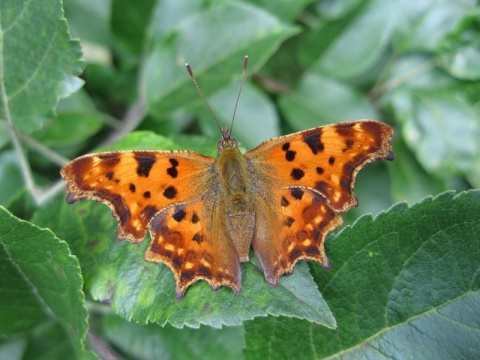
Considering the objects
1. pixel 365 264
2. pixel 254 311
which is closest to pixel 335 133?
pixel 365 264

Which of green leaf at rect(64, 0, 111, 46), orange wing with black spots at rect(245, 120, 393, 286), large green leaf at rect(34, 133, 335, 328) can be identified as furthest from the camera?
green leaf at rect(64, 0, 111, 46)

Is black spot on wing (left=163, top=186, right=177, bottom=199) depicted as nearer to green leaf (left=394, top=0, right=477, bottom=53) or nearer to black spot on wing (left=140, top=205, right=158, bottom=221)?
black spot on wing (left=140, top=205, right=158, bottom=221)

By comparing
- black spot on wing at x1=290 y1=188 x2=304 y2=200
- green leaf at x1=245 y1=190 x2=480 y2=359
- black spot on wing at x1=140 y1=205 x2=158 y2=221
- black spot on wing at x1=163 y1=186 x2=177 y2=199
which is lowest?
green leaf at x1=245 y1=190 x2=480 y2=359

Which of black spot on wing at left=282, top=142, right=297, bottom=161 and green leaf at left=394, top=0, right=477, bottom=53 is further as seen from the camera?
green leaf at left=394, top=0, right=477, bottom=53

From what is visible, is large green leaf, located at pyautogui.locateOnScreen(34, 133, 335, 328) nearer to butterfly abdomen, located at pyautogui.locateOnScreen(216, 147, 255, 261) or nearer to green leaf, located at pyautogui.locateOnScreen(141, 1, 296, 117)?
butterfly abdomen, located at pyautogui.locateOnScreen(216, 147, 255, 261)

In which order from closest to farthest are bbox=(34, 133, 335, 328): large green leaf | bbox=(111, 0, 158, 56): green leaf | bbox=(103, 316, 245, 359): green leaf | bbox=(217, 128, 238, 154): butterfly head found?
bbox=(34, 133, 335, 328): large green leaf
bbox=(217, 128, 238, 154): butterfly head
bbox=(103, 316, 245, 359): green leaf
bbox=(111, 0, 158, 56): green leaf

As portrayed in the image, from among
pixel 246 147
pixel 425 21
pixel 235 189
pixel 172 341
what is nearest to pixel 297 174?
pixel 235 189

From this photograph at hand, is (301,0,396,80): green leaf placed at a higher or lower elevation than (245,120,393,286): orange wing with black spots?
higher

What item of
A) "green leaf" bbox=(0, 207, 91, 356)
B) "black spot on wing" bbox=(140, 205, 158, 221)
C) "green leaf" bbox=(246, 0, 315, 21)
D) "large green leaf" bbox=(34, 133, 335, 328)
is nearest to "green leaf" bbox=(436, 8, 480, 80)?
"green leaf" bbox=(246, 0, 315, 21)
